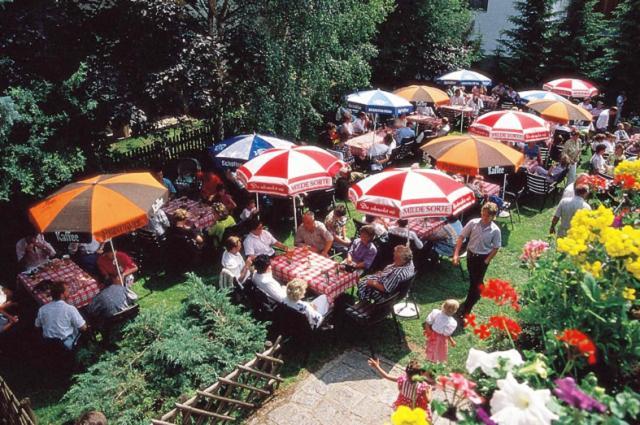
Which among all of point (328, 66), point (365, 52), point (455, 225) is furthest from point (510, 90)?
point (455, 225)

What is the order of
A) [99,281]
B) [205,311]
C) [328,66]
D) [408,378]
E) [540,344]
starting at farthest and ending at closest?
[328,66] → [99,281] → [205,311] → [408,378] → [540,344]

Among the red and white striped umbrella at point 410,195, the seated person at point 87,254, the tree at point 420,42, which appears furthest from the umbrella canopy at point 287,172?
the tree at point 420,42

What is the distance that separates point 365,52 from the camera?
15781 millimetres

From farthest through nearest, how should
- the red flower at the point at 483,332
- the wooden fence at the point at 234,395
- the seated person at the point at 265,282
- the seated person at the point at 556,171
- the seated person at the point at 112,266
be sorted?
the seated person at the point at 556,171, the seated person at the point at 112,266, the seated person at the point at 265,282, the wooden fence at the point at 234,395, the red flower at the point at 483,332

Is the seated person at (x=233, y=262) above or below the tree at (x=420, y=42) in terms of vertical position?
below

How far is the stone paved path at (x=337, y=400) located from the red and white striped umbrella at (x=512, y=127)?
6.42 metres

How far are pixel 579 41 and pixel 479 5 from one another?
745 cm

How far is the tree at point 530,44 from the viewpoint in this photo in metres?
22.7

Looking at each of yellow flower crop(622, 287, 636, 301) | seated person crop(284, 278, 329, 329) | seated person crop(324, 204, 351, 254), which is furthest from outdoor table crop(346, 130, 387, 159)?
yellow flower crop(622, 287, 636, 301)

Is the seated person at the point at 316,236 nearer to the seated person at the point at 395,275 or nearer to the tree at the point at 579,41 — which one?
the seated person at the point at 395,275

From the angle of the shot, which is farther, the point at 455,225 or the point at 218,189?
the point at 218,189

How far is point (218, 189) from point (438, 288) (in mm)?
4905

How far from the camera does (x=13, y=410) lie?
510cm

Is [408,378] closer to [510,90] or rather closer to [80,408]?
[80,408]
